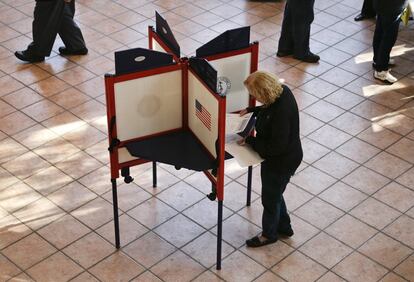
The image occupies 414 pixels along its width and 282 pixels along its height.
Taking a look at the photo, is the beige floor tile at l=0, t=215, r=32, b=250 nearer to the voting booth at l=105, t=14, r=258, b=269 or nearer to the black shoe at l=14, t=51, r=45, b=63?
the voting booth at l=105, t=14, r=258, b=269

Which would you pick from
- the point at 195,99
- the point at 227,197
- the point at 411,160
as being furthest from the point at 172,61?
the point at 411,160

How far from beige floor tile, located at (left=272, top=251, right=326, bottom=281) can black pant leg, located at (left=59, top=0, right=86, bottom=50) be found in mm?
3403

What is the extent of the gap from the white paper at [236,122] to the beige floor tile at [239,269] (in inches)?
35.8

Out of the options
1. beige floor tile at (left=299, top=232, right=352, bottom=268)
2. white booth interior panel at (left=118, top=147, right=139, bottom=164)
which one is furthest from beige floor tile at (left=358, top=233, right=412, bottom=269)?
white booth interior panel at (left=118, top=147, right=139, bottom=164)

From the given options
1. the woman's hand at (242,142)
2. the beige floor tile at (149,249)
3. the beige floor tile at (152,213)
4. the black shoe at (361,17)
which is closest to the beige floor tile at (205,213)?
the beige floor tile at (152,213)

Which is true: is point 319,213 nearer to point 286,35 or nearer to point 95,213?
point 95,213

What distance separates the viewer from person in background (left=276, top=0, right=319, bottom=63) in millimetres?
7312

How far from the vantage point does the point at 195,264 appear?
5.12 m

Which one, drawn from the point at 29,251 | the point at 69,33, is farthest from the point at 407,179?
the point at 69,33

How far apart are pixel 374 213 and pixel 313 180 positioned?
1.86 feet

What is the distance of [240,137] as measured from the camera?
16.0 feet

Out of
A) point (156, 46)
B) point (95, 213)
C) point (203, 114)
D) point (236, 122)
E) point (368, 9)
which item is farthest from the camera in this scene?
point (368, 9)

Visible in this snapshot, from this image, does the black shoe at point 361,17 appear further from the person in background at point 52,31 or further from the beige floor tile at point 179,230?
the beige floor tile at point 179,230

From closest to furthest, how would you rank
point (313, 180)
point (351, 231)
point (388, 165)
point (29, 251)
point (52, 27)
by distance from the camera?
point (29, 251) < point (351, 231) < point (313, 180) < point (388, 165) < point (52, 27)
